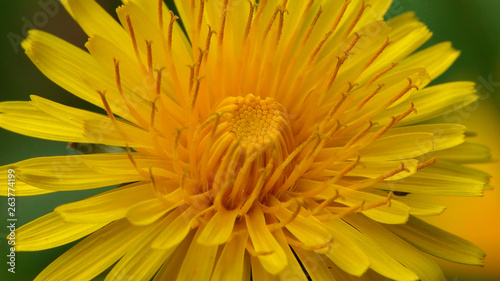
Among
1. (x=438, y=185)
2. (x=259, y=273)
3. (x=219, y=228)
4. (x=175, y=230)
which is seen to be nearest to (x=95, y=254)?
(x=175, y=230)

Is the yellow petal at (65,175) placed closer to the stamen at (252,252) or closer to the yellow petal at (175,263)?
the yellow petal at (175,263)

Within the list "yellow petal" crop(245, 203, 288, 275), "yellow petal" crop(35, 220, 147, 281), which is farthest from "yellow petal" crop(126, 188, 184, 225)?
"yellow petal" crop(245, 203, 288, 275)

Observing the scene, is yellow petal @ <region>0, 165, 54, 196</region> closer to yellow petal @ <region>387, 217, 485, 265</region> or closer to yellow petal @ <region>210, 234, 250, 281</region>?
yellow petal @ <region>210, 234, 250, 281</region>

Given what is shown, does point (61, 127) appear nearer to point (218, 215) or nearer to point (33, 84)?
point (218, 215)

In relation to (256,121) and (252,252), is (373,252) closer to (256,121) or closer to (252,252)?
(252,252)

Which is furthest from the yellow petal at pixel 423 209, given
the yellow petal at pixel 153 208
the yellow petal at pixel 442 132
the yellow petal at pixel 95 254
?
the yellow petal at pixel 95 254
